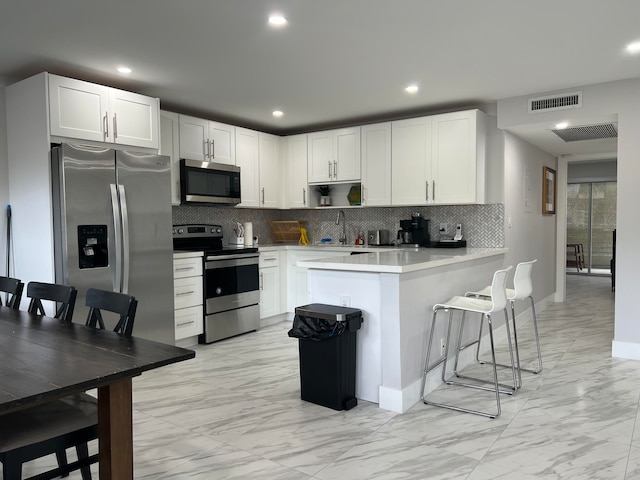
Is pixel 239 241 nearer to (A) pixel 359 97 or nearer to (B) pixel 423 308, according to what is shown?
(A) pixel 359 97

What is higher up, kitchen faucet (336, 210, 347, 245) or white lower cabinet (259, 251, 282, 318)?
kitchen faucet (336, 210, 347, 245)

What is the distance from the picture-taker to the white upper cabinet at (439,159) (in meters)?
4.76

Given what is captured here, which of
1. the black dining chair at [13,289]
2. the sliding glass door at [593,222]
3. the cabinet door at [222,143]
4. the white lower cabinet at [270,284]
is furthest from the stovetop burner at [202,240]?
the sliding glass door at [593,222]

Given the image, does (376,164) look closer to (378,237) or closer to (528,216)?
(378,237)

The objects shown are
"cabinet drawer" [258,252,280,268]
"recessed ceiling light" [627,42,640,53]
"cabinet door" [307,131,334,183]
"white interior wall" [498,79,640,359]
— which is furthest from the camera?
"cabinet door" [307,131,334,183]

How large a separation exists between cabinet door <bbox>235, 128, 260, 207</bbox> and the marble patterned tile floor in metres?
2.24

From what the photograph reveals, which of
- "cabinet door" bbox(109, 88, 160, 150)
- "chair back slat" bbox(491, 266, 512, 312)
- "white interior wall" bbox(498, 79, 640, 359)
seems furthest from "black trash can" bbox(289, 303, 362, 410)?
"white interior wall" bbox(498, 79, 640, 359)

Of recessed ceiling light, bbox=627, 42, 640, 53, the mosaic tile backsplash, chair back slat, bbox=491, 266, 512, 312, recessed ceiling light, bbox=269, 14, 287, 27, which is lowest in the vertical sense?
chair back slat, bbox=491, 266, 512, 312

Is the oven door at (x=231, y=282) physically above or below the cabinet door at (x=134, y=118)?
below

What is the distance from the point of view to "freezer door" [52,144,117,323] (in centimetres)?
343

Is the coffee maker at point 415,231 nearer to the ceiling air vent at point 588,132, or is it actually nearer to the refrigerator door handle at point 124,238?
the ceiling air vent at point 588,132

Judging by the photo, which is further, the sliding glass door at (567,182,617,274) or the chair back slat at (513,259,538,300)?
→ the sliding glass door at (567,182,617,274)

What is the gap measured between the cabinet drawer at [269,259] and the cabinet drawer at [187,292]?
2.85ft

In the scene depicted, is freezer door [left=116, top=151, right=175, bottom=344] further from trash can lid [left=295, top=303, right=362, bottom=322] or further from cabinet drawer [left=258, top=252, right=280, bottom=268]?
trash can lid [left=295, top=303, right=362, bottom=322]
